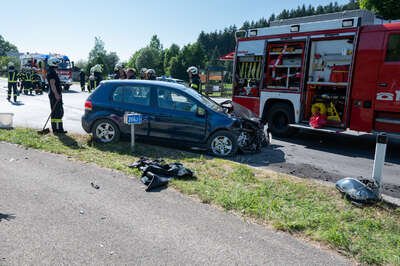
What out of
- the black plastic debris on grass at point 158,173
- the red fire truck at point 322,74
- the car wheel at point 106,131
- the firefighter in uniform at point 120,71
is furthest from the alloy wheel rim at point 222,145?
the firefighter in uniform at point 120,71

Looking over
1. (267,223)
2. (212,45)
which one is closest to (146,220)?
(267,223)

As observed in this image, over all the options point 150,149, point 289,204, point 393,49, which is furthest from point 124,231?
point 393,49

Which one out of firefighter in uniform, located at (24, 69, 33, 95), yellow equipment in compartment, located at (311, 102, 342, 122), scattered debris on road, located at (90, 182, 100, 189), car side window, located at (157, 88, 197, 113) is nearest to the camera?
scattered debris on road, located at (90, 182, 100, 189)

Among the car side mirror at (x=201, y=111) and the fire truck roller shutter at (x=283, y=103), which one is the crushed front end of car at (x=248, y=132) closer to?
the car side mirror at (x=201, y=111)

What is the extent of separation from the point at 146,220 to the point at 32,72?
2470cm

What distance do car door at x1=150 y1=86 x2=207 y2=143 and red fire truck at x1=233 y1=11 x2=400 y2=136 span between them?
3.42 meters

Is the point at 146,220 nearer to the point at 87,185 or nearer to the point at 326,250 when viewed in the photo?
the point at 87,185

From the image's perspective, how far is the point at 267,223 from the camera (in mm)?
4004

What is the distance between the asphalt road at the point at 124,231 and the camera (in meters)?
3.22

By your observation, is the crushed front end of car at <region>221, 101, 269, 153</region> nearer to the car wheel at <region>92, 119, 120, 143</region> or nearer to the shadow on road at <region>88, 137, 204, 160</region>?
the shadow on road at <region>88, 137, 204, 160</region>

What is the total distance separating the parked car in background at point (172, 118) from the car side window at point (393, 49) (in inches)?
129

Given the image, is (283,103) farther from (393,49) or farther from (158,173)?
(158,173)

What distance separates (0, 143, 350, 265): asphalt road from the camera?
322 centimetres

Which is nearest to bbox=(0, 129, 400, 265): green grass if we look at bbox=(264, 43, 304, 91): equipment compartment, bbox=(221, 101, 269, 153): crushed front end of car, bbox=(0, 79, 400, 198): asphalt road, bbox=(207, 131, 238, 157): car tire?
bbox=(207, 131, 238, 157): car tire
